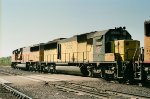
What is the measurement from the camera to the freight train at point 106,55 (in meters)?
14.9

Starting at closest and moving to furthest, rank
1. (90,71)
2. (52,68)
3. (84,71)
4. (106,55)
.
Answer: (106,55)
(90,71)
(84,71)
(52,68)

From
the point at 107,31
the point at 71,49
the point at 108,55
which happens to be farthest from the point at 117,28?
the point at 71,49

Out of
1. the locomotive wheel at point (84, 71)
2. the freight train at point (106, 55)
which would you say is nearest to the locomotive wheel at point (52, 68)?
the freight train at point (106, 55)

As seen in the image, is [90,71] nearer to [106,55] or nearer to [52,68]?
[106,55]

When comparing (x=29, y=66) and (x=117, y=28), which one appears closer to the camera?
(x=117, y=28)

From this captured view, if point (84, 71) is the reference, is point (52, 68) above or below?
above

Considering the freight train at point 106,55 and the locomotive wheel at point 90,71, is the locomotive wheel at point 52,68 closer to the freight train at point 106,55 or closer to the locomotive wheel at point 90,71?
the freight train at point 106,55

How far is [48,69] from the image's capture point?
29688mm

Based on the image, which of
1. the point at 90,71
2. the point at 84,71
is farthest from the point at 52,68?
the point at 90,71

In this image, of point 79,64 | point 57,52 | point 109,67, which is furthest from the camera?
point 57,52

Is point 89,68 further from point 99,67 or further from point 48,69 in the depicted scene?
point 48,69

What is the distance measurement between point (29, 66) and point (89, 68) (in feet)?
57.9

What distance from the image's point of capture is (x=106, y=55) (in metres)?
18.2

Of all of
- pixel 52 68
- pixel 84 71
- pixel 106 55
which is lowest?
pixel 84 71
